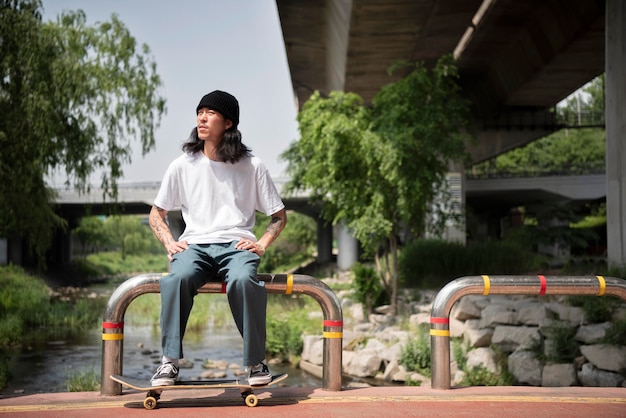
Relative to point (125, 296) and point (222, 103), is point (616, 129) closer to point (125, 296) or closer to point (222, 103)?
point (222, 103)

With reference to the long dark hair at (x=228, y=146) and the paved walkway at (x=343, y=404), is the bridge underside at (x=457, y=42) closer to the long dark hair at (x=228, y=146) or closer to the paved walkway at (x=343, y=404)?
the long dark hair at (x=228, y=146)

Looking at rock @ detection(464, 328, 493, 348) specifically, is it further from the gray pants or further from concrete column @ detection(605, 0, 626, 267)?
the gray pants

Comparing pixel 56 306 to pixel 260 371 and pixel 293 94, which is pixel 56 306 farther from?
pixel 260 371

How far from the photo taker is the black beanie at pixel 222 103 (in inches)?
177

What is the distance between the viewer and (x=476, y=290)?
4949 mm

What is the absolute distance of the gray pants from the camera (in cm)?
423

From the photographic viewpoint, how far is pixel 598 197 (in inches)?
1852

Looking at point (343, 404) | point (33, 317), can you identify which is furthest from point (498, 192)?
point (343, 404)

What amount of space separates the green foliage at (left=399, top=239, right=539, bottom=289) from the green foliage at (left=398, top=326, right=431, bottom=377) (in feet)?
22.9

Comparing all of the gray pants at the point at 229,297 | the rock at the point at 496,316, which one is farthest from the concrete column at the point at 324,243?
the gray pants at the point at 229,297

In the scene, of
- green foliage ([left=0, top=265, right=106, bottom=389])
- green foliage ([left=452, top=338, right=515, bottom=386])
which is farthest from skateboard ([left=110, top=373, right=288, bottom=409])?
green foliage ([left=0, top=265, right=106, bottom=389])

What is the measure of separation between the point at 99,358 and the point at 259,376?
46.2 feet

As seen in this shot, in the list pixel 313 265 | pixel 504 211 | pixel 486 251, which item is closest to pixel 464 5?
pixel 486 251

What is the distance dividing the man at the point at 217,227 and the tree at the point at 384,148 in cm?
1308
